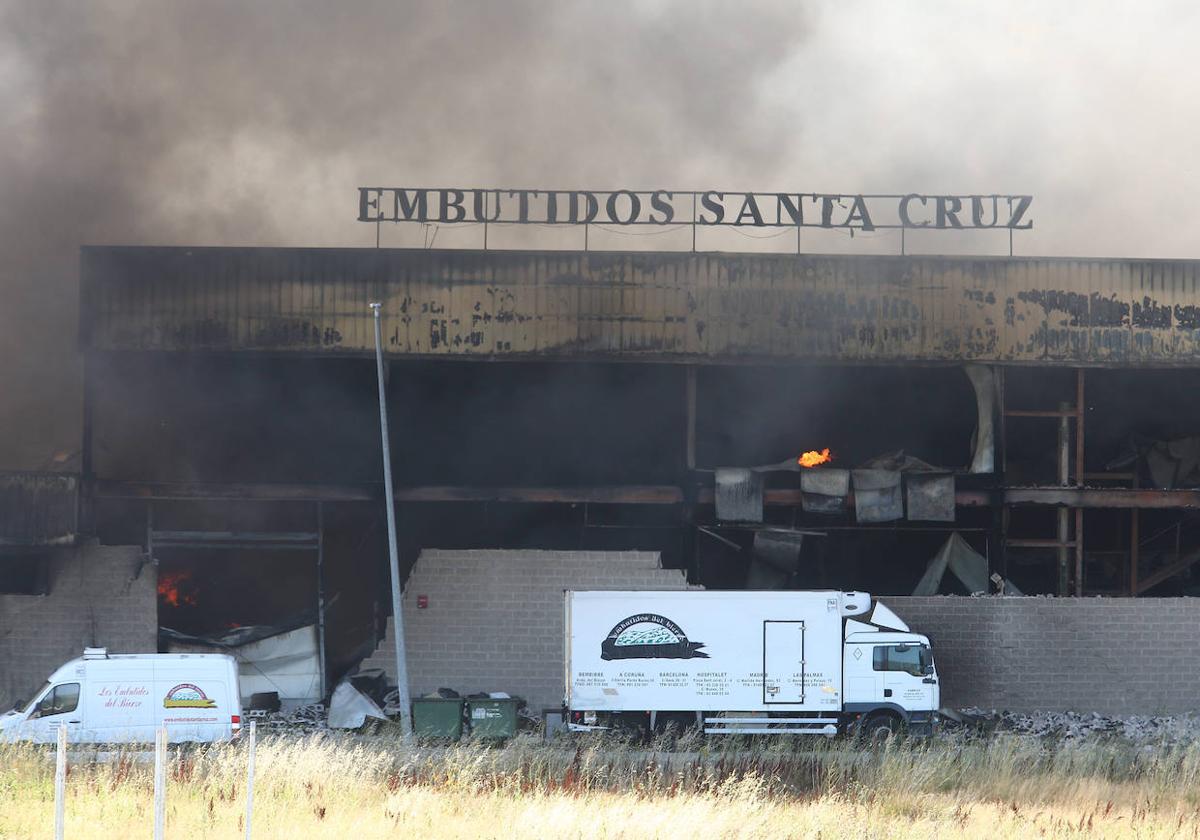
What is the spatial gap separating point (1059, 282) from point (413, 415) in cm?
1260

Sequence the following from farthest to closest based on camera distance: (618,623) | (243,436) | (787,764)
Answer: (243,436) → (618,623) → (787,764)

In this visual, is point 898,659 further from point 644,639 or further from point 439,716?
point 439,716

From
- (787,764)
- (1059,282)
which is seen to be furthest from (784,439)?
(787,764)

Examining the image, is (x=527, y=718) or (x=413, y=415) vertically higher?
(x=413, y=415)

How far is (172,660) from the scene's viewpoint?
19.6 metres

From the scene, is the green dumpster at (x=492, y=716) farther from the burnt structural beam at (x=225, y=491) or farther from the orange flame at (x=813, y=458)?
the orange flame at (x=813, y=458)

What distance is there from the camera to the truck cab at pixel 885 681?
21250 mm

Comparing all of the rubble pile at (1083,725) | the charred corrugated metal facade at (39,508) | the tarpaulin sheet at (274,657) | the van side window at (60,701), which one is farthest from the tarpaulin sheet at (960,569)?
the charred corrugated metal facade at (39,508)

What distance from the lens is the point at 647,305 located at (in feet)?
82.0

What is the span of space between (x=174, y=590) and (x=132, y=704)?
5.88m

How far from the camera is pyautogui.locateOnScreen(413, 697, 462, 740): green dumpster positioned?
860 inches

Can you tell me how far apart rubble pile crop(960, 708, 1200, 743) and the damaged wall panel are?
6.40m

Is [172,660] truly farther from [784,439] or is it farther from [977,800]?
[784,439]

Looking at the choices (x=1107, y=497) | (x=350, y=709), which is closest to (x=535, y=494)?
(x=350, y=709)
